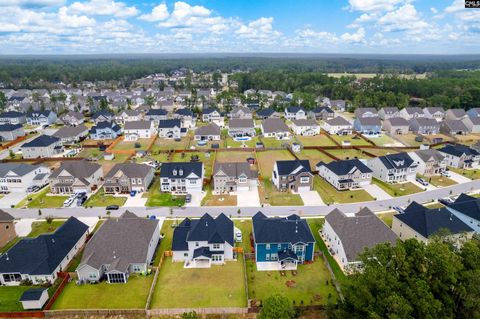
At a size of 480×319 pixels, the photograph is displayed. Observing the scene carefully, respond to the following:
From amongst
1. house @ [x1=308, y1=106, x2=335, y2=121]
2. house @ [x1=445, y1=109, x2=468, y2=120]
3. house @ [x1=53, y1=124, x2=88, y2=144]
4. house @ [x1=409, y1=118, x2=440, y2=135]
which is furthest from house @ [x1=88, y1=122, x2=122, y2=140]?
house @ [x1=445, y1=109, x2=468, y2=120]

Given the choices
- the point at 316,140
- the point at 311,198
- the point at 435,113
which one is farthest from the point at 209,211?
the point at 435,113

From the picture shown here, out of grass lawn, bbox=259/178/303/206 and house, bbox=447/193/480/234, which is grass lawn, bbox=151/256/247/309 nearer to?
grass lawn, bbox=259/178/303/206

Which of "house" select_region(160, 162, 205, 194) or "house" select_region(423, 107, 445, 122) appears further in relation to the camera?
"house" select_region(423, 107, 445, 122)

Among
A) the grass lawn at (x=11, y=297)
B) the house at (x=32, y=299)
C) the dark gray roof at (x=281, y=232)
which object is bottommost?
the grass lawn at (x=11, y=297)

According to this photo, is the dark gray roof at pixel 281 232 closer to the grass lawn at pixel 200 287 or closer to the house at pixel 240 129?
the grass lawn at pixel 200 287

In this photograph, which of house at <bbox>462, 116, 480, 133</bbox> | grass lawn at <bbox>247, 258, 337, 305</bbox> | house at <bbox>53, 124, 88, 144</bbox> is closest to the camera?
grass lawn at <bbox>247, 258, 337, 305</bbox>

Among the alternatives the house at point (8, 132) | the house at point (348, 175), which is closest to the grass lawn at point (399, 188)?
the house at point (348, 175)

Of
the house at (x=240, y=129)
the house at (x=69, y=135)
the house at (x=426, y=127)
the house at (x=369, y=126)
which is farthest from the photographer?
the house at (x=369, y=126)
